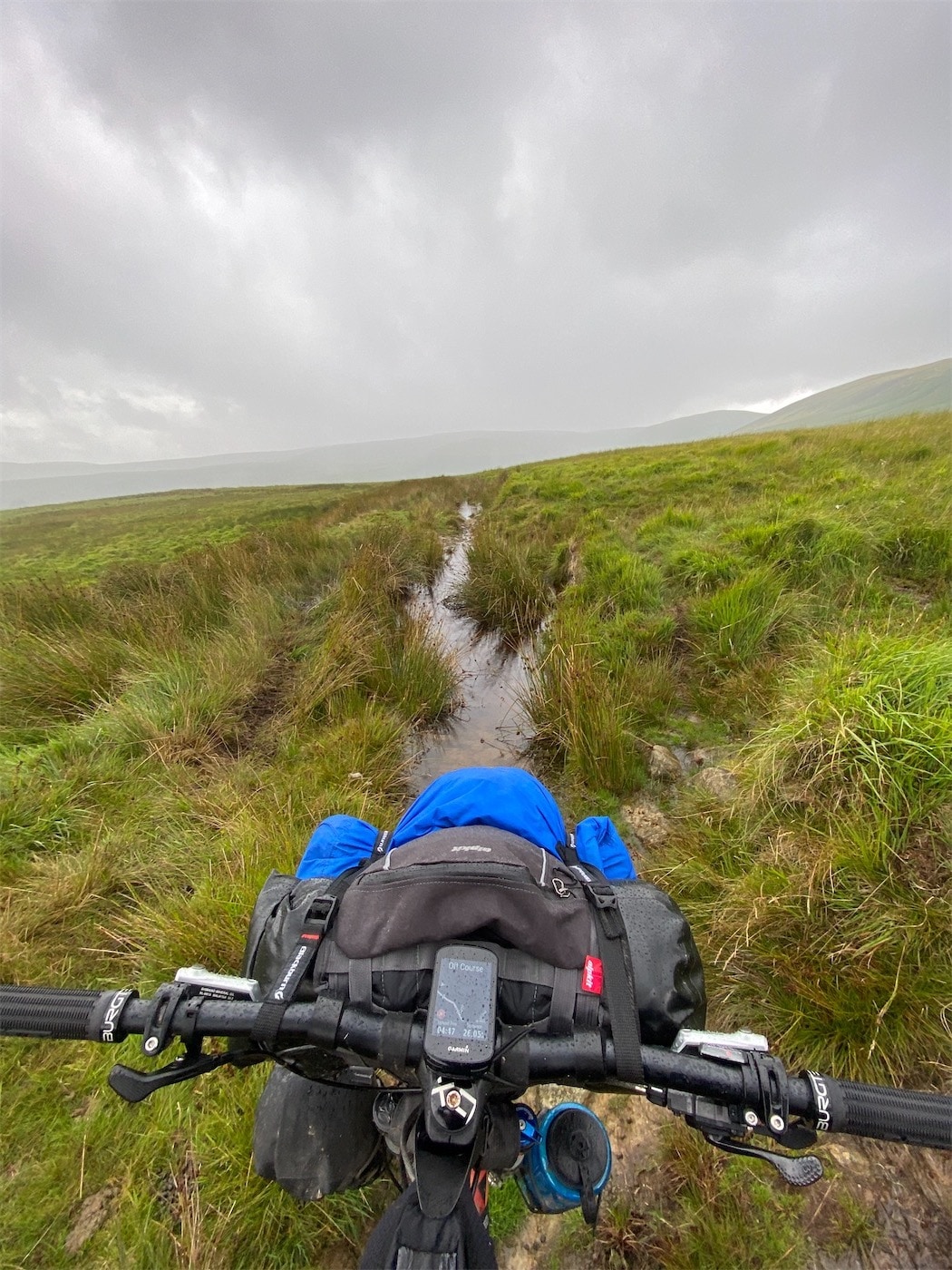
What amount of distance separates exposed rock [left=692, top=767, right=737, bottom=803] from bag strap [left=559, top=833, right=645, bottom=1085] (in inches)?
70.2

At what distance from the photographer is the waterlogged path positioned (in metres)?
4.28

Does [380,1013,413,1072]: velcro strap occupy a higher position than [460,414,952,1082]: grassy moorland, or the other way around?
[380,1013,413,1072]: velcro strap

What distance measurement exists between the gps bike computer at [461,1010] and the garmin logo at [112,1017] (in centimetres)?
72

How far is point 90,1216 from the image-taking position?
1.64 metres

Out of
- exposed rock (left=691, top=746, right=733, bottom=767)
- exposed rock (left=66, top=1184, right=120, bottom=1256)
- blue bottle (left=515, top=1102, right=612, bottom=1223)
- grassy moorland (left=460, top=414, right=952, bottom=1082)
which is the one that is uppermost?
grassy moorland (left=460, top=414, right=952, bottom=1082)

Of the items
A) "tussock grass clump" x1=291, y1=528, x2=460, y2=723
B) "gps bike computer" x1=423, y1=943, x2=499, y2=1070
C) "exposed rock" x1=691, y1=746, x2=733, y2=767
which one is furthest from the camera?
"tussock grass clump" x1=291, y1=528, x2=460, y2=723

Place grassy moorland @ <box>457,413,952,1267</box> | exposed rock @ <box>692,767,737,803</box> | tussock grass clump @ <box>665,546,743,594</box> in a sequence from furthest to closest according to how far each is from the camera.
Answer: tussock grass clump @ <box>665,546,743,594</box>, exposed rock @ <box>692,767,737,803</box>, grassy moorland @ <box>457,413,952,1267</box>

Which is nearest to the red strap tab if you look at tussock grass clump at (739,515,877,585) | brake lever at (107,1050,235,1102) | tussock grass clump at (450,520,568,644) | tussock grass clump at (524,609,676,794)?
brake lever at (107,1050,235,1102)

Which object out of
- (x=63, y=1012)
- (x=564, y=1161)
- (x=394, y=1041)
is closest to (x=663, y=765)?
(x=564, y=1161)

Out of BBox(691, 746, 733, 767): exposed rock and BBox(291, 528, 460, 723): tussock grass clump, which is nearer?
BBox(691, 746, 733, 767): exposed rock

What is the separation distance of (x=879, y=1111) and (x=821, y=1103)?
126 millimetres

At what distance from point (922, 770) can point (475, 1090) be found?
2538mm

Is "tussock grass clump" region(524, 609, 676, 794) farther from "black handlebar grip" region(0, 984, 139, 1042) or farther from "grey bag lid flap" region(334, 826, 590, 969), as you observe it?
"black handlebar grip" region(0, 984, 139, 1042)

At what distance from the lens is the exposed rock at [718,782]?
9.95 feet
